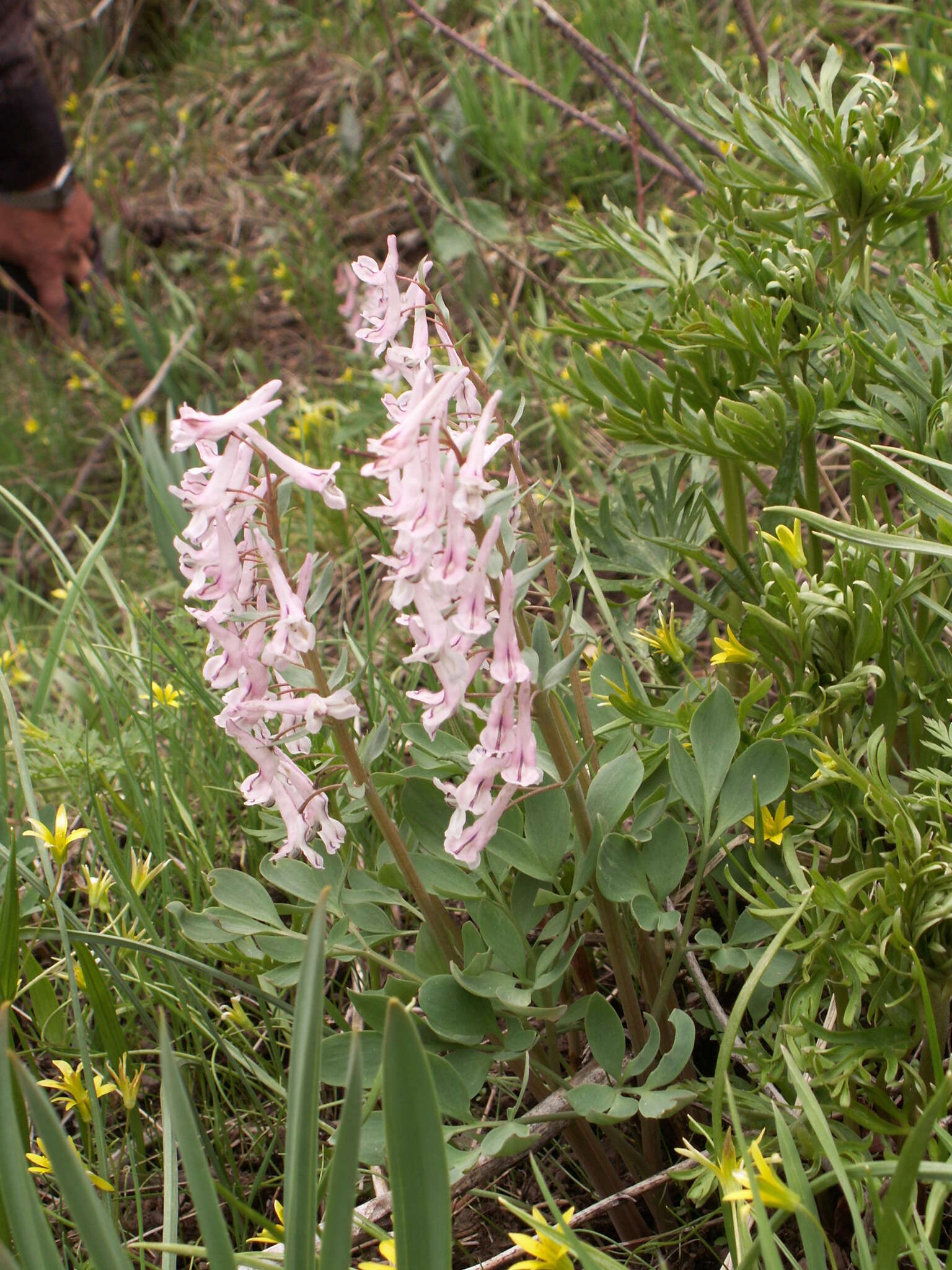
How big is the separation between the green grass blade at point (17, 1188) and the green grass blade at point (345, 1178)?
0.22 meters

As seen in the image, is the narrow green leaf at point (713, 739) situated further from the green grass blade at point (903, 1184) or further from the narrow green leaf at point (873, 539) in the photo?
the green grass blade at point (903, 1184)

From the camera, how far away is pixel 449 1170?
879mm

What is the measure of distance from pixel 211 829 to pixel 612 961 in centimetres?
80

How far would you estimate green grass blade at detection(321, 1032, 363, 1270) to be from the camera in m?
0.69

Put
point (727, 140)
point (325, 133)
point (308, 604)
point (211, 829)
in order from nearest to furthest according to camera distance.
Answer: point (308, 604) < point (727, 140) < point (211, 829) < point (325, 133)

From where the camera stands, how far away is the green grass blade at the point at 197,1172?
0.74 metres

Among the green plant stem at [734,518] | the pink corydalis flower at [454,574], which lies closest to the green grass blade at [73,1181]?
the pink corydalis flower at [454,574]

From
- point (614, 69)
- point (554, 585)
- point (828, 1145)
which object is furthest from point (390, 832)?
point (614, 69)

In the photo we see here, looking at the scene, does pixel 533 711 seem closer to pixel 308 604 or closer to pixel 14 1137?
pixel 308 604

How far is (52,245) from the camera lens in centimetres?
392

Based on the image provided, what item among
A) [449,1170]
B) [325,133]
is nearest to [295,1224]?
[449,1170]

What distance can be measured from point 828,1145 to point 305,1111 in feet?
1.29

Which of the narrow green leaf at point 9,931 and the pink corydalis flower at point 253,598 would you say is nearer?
the pink corydalis flower at point 253,598

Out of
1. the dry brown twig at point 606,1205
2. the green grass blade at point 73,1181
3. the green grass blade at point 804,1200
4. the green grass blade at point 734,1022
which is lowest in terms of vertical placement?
the dry brown twig at point 606,1205
